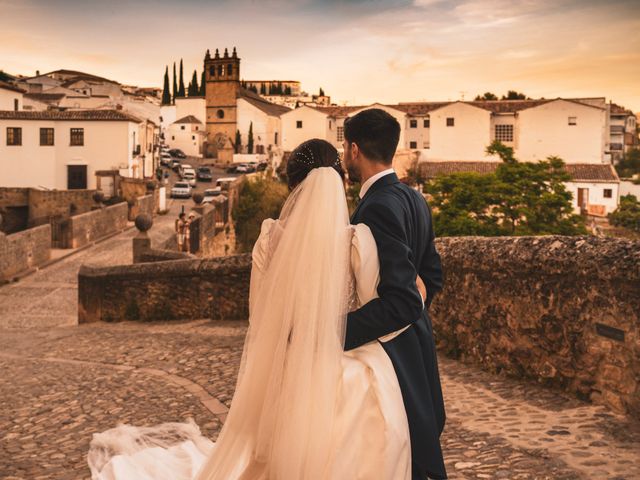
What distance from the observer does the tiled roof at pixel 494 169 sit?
60469 mm

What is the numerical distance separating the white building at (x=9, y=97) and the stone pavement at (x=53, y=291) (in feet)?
90.3

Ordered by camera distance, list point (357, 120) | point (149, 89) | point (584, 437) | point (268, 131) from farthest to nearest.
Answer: point (149, 89), point (268, 131), point (584, 437), point (357, 120)

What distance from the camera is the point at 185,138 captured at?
326 feet

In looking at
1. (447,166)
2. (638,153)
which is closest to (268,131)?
(447,166)

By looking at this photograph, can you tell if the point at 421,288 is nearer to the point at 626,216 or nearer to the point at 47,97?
Answer: the point at 626,216

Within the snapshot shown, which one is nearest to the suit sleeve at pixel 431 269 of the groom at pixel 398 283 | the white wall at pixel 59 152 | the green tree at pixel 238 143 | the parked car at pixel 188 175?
the groom at pixel 398 283

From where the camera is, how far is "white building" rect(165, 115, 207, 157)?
99.1 m

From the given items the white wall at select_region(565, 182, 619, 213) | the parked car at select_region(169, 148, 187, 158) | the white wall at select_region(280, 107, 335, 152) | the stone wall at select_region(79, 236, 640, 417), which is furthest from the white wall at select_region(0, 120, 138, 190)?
the parked car at select_region(169, 148, 187, 158)

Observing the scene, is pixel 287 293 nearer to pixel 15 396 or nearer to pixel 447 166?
pixel 15 396

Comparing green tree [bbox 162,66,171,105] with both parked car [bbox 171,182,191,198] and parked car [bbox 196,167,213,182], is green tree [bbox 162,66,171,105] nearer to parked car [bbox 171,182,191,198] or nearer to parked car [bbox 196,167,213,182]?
parked car [bbox 196,167,213,182]

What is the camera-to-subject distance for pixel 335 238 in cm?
322

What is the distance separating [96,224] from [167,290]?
1776 cm

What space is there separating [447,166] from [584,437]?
214 feet

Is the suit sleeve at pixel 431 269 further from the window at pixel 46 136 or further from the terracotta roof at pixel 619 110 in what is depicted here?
the terracotta roof at pixel 619 110
